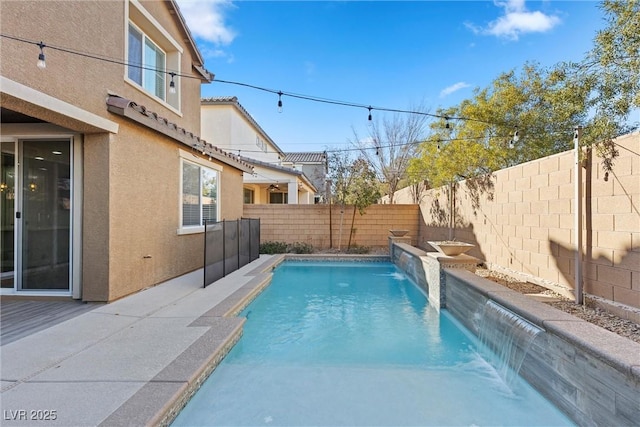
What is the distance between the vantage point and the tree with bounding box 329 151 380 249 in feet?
42.8

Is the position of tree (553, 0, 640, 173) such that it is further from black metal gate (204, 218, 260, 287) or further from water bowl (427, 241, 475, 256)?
black metal gate (204, 218, 260, 287)

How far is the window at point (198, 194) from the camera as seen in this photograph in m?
8.00

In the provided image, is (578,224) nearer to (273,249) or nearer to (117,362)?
(117,362)

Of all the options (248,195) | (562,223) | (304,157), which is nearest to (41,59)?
(562,223)

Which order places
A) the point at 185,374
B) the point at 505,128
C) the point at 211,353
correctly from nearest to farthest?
the point at 185,374, the point at 211,353, the point at 505,128

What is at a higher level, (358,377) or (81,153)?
(81,153)

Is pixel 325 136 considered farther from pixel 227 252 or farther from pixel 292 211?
pixel 227 252

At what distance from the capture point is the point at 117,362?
3311 mm

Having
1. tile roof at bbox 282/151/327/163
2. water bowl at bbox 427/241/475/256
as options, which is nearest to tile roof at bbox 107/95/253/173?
water bowl at bbox 427/241/475/256

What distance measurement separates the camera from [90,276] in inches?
209

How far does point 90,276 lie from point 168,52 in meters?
5.57

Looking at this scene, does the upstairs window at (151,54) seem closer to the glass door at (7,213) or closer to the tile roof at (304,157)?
the glass door at (7,213)

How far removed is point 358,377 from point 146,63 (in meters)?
7.28

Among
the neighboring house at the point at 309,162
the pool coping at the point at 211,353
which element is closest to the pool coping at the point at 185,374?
the pool coping at the point at 211,353
